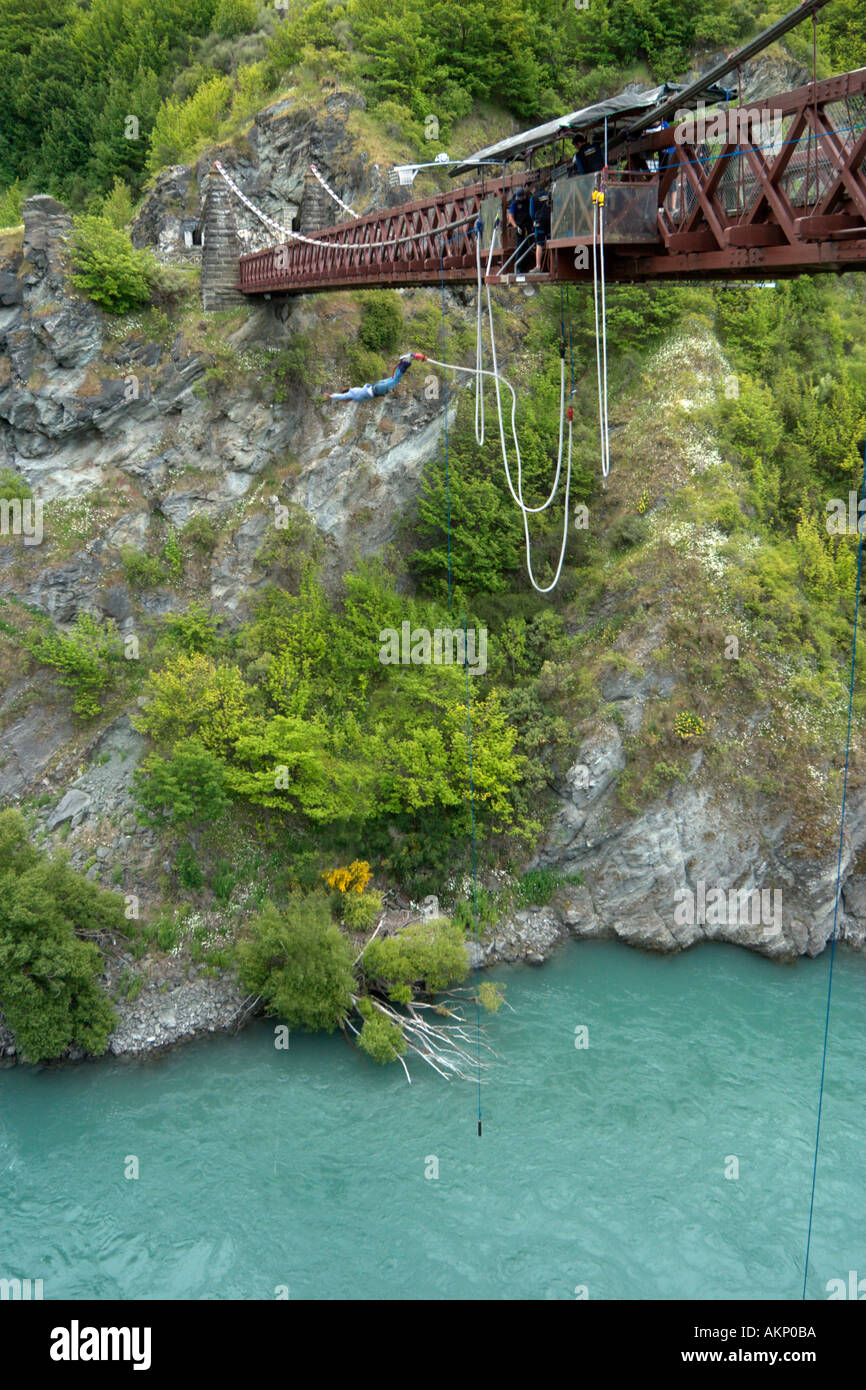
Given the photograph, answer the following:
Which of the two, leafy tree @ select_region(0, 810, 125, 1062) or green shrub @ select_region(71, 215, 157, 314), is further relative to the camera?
green shrub @ select_region(71, 215, 157, 314)

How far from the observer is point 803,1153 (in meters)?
12.5

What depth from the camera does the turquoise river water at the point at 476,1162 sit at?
11.1m

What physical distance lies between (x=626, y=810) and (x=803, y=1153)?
6.05 metres

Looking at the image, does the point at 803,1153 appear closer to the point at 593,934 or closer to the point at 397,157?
the point at 593,934

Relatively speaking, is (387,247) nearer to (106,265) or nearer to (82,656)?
(106,265)

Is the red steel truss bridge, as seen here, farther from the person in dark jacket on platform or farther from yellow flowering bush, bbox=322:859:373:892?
yellow flowering bush, bbox=322:859:373:892

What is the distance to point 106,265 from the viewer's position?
17906 mm

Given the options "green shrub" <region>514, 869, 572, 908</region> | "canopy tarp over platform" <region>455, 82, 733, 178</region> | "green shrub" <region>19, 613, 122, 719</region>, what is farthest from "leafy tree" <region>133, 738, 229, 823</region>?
"canopy tarp over platform" <region>455, 82, 733, 178</region>

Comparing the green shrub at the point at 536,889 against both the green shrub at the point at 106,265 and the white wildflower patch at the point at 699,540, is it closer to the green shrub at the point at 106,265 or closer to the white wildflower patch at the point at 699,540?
the white wildflower patch at the point at 699,540

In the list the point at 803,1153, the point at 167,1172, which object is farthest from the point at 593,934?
the point at 167,1172

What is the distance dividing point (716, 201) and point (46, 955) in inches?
500

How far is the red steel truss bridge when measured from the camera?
6750mm

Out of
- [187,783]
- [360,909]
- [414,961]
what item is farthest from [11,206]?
[414,961]

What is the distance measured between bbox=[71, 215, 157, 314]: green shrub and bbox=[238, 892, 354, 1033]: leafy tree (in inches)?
514
